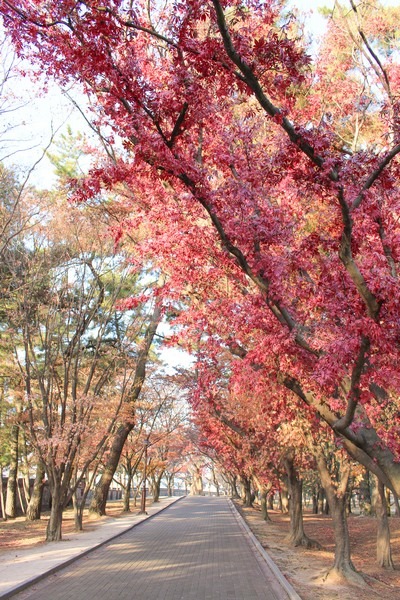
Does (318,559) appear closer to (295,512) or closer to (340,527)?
(340,527)

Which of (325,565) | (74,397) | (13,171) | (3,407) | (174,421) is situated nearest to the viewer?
(13,171)

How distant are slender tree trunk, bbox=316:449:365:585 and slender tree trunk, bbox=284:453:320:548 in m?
4.09

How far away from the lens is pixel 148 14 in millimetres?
7500

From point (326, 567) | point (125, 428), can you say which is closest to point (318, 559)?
point (326, 567)

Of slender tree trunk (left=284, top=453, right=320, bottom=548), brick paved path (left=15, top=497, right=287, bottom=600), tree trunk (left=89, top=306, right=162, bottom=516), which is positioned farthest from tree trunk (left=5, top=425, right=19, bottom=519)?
slender tree trunk (left=284, top=453, right=320, bottom=548)

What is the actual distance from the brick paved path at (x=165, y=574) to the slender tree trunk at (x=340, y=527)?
4.98 ft

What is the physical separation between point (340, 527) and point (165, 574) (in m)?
4.14

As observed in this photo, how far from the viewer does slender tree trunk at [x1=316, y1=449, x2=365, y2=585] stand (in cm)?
1074

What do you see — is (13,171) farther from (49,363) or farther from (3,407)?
(3,407)

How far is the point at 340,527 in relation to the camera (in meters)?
12.0

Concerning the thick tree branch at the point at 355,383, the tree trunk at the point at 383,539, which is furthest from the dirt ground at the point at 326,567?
the thick tree branch at the point at 355,383

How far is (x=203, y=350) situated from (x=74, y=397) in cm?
805

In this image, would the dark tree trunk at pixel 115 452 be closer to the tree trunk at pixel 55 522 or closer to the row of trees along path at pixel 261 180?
the tree trunk at pixel 55 522

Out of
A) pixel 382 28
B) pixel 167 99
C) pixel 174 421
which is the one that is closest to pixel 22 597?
pixel 167 99
